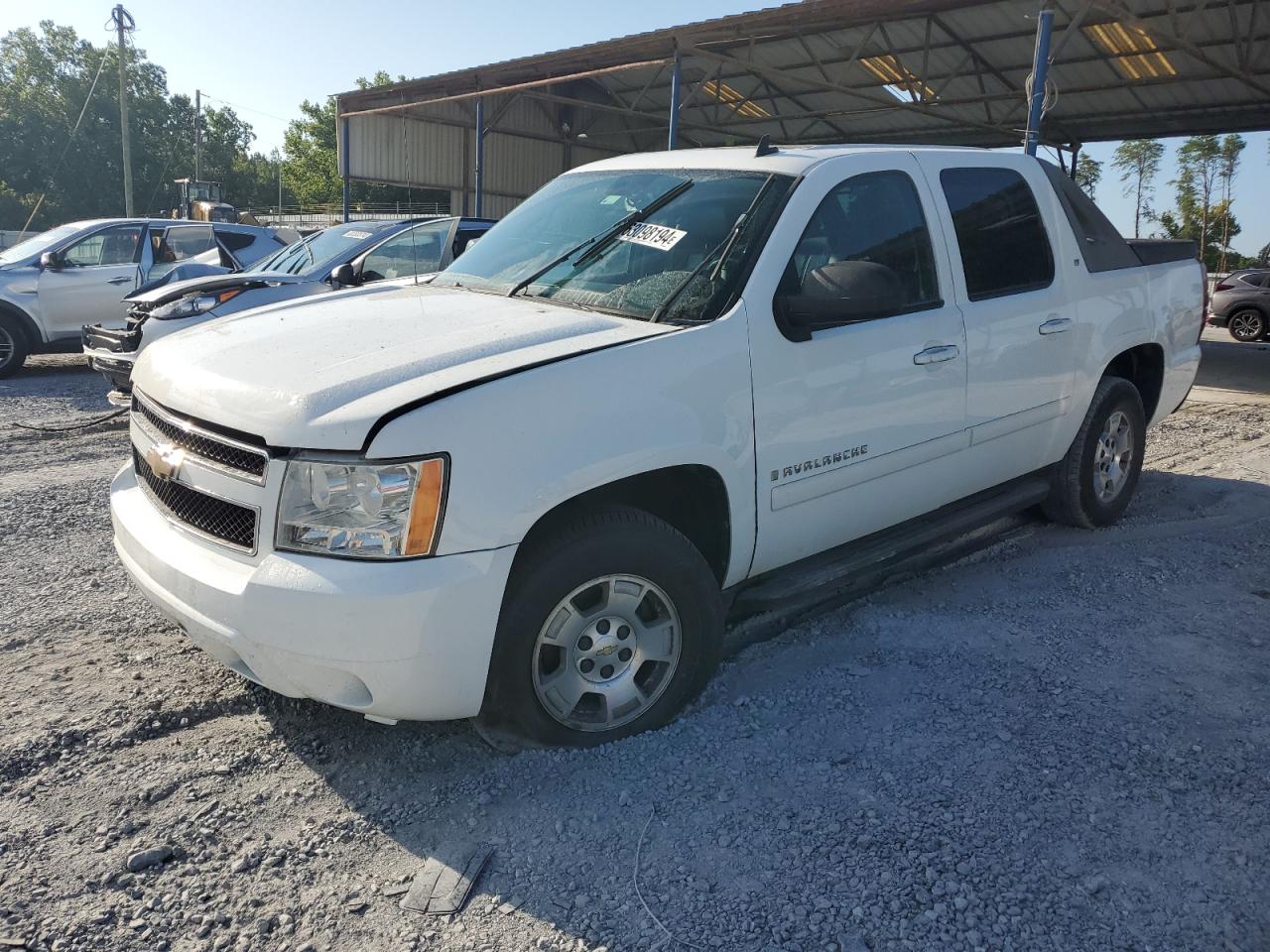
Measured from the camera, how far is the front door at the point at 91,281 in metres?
11.1

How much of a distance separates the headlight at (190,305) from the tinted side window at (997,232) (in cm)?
607

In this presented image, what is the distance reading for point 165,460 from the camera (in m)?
3.00

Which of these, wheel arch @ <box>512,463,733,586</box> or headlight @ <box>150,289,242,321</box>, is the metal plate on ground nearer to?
wheel arch @ <box>512,463,733,586</box>

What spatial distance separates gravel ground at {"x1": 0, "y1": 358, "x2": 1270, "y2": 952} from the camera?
2385mm

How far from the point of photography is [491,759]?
308 centimetres

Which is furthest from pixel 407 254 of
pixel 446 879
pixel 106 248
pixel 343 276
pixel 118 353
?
pixel 446 879

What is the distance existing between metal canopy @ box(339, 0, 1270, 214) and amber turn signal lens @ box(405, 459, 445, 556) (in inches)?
377

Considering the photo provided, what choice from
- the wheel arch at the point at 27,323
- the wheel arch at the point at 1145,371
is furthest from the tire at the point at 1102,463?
the wheel arch at the point at 27,323

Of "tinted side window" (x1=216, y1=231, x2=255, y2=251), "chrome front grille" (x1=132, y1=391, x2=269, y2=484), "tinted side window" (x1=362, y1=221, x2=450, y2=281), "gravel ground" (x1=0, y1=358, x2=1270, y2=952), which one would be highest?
"tinted side window" (x1=216, y1=231, x2=255, y2=251)

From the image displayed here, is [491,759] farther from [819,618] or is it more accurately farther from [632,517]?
[819,618]

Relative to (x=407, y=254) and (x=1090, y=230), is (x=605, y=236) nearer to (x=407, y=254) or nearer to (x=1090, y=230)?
(x=1090, y=230)

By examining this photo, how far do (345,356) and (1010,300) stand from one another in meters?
2.94

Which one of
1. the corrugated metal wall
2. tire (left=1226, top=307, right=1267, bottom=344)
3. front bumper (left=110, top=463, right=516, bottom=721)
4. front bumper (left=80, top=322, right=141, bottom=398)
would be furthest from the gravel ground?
the corrugated metal wall

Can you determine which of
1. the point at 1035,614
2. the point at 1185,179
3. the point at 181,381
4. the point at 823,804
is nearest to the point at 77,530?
the point at 181,381
